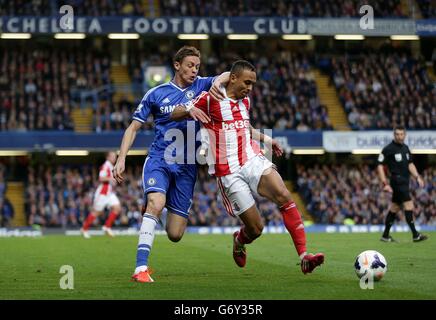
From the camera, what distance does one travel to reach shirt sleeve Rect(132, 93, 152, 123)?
11375mm

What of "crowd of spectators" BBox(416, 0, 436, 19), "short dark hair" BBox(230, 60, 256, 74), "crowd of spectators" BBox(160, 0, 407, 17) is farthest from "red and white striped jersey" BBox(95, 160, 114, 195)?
"crowd of spectators" BBox(416, 0, 436, 19)

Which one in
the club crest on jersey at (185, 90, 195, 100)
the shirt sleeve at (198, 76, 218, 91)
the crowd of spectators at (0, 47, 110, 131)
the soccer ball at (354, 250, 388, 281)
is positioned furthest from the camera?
the crowd of spectators at (0, 47, 110, 131)

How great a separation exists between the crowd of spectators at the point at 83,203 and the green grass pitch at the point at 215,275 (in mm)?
15639

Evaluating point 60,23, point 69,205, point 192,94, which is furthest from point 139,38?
point 192,94

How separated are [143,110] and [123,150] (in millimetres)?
714

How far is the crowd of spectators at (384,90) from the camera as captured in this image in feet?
130

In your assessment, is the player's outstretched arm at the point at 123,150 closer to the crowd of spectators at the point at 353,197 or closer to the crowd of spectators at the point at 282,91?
the crowd of spectators at the point at 353,197

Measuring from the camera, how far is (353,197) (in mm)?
36938

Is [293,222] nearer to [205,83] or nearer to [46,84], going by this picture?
[205,83]

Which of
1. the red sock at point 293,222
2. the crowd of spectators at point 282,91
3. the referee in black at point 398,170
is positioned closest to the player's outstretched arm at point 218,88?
the red sock at point 293,222

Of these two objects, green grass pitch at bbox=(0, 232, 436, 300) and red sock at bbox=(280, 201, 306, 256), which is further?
red sock at bbox=(280, 201, 306, 256)

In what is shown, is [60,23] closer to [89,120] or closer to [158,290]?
[89,120]

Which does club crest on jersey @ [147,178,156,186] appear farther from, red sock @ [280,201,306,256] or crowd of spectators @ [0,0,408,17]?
crowd of spectators @ [0,0,408,17]
